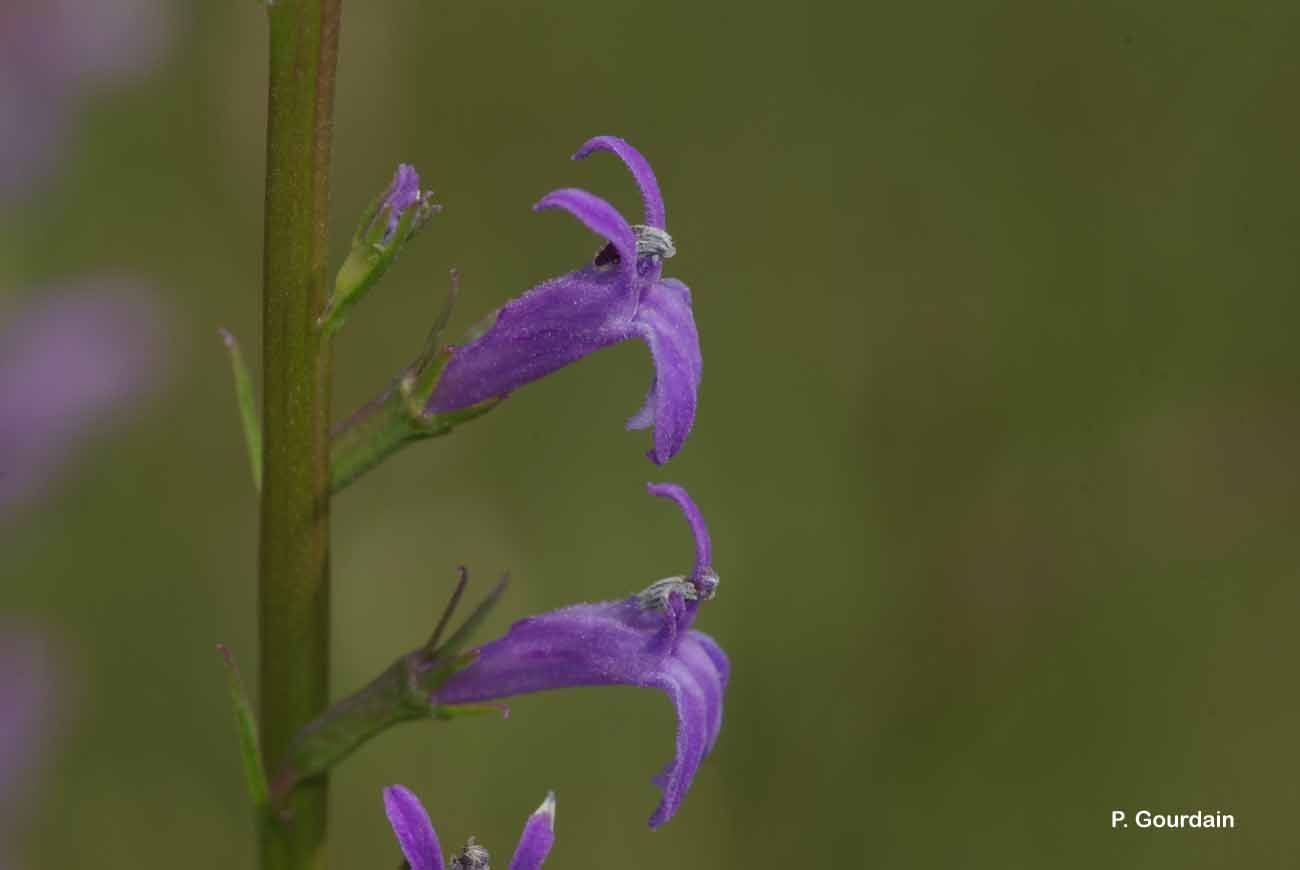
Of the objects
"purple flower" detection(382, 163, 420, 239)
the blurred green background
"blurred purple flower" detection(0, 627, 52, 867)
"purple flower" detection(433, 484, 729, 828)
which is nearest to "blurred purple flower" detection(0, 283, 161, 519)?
the blurred green background

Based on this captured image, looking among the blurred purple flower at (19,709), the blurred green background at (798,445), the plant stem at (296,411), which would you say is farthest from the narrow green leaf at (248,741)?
the blurred green background at (798,445)

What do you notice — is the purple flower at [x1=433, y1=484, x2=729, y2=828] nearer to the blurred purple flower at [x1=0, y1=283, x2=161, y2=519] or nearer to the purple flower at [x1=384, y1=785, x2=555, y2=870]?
the purple flower at [x1=384, y1=785, x2=555, y2=870]

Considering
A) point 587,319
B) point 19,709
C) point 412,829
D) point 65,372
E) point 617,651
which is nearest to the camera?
point 412,829

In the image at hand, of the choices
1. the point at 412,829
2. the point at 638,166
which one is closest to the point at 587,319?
the point at 638,166

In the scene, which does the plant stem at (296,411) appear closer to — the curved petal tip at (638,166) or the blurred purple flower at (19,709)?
the curved petal tip at (638,166)

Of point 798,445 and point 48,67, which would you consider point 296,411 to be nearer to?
→ point 48,67

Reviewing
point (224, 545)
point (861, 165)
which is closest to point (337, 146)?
point (224, 545)

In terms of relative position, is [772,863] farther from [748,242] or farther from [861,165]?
[861,165]
